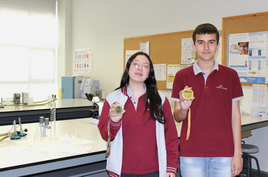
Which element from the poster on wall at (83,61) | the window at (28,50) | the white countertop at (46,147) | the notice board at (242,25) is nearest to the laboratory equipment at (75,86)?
the poster on wall at (83,61)

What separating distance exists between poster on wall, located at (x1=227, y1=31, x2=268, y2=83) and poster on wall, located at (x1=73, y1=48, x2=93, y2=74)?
3333 millimetres

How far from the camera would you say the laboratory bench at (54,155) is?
1.37 meters

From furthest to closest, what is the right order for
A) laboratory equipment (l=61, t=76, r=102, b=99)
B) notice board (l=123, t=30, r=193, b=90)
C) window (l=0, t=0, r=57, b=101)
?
window (l=0, t=0, r=57, b=101) < laboratory equipment (l=61, t=76, r=102, b=99) < notice board (l=123, t=30, r=193, b=90)

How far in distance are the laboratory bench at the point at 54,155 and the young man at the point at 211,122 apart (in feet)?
1.83

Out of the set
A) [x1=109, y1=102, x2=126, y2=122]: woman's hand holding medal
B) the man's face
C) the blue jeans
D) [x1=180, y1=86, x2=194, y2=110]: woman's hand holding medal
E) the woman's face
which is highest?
the man's face

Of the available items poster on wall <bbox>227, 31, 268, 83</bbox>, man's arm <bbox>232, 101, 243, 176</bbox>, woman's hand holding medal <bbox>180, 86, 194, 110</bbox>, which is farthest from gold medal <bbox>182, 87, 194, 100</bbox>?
poster on wall <bbox>227, 31, 268, 83</bbox>

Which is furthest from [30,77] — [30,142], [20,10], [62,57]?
[30,142]

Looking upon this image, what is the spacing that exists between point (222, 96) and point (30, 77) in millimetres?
5565

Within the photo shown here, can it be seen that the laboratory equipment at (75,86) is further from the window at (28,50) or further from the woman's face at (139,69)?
the woman's face at (139,69)

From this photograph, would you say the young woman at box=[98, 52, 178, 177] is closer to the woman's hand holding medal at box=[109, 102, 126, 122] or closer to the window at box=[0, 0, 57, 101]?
the woman's hand holding medal at box=[109, 102, 126, 122]

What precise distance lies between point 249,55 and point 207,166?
7.18ft

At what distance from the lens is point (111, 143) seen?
137 centimetres

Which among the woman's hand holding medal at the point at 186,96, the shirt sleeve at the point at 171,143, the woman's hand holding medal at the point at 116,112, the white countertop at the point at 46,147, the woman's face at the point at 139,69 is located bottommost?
the white countertop at the point at 46,147

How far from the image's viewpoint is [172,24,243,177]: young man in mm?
1475
